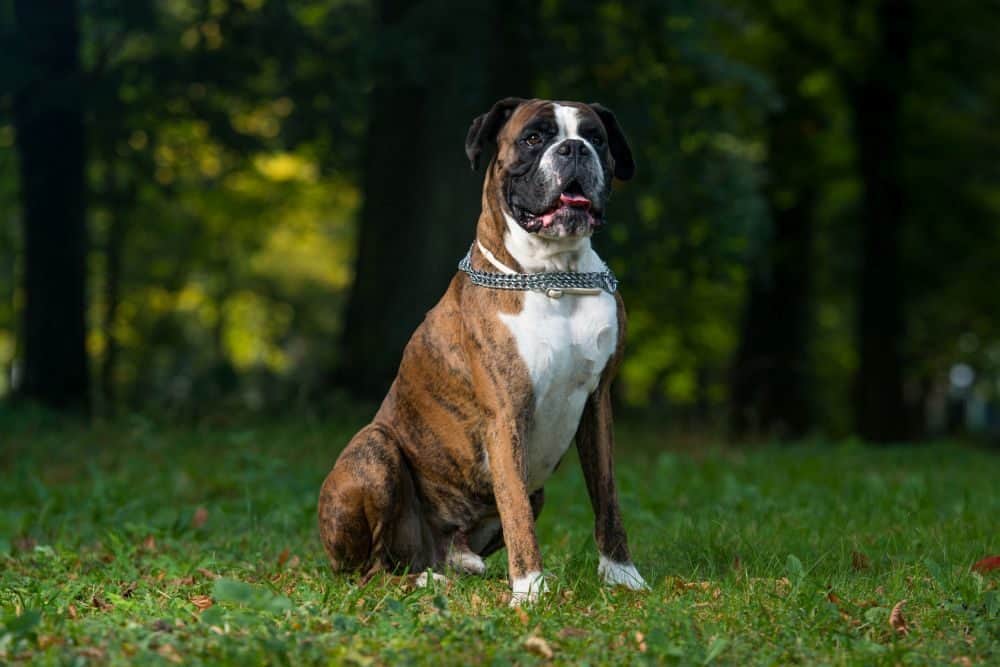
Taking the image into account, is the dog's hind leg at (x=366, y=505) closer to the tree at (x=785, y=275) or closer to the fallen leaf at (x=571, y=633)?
the fallen leaf at (x=571, y=633)

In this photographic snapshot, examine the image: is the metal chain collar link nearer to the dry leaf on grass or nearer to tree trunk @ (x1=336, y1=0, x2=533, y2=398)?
the dry leaf on grass

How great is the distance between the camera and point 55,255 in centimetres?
1513

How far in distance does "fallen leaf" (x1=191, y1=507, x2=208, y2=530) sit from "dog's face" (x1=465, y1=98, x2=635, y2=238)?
3.34 metres

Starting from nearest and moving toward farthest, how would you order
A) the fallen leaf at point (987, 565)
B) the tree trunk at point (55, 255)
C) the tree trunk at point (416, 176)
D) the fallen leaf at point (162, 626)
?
the fallen leaf at point (162, 626) → the fallen leaf at point (987, 565) → the tree trunk at point (416, 176) → the tree trunk at point (55, 255)

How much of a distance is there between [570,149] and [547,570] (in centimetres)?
182

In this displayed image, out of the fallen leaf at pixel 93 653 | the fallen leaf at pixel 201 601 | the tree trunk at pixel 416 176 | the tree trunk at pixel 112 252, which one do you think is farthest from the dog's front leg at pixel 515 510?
the tree trunk at pixel 112 252

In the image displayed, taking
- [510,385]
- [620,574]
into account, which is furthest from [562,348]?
[620,574]

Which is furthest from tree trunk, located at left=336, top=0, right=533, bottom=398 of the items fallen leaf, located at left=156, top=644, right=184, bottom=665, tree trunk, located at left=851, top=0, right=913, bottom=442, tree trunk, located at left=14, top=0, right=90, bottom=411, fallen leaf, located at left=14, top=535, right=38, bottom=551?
fallen leaf, located at left=156, top=644, right=184, bottom=665

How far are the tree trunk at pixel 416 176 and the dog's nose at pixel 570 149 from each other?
7.40 meters

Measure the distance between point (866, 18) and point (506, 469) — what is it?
51.4 ft

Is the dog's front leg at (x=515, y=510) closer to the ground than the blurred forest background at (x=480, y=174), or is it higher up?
closer to the ground

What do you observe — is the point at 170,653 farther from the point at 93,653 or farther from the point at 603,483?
the point at 603,483

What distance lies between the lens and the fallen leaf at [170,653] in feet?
12.9

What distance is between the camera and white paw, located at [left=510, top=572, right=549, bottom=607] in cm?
483
